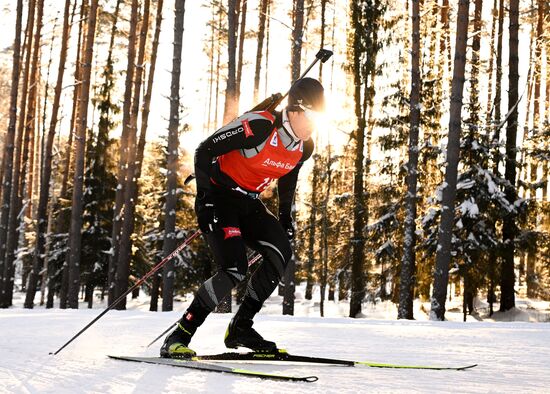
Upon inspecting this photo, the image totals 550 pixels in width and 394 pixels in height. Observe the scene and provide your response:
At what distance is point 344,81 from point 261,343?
20891 mm

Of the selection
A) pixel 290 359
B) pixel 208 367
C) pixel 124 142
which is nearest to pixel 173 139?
pixel 124 142

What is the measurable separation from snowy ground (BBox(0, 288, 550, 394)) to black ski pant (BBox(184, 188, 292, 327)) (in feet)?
1.73

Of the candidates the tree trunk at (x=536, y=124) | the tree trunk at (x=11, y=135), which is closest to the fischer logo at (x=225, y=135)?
the tree trunk at (x=536, y=124)

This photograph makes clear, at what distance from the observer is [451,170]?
1345cm

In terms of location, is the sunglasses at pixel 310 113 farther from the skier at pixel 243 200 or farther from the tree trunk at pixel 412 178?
the tree trunk at pixel 412 178

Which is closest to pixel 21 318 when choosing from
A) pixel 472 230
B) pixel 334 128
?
pixel 472 230

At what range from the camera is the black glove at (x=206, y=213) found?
413cm

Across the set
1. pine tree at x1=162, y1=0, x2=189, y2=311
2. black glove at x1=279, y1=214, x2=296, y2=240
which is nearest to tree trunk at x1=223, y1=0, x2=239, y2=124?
pine tree at x1=162, y1=0, x2=189, y2=311

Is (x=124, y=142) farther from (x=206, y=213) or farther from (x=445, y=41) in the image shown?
(x=206, y=213)

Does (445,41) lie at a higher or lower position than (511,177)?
higher

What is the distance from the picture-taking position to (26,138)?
88.2 feet

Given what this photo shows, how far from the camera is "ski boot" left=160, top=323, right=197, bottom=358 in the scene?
4.00 metres

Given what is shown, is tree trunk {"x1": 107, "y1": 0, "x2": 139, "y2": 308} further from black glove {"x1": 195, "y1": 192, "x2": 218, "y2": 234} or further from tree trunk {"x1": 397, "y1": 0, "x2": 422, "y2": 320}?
black glove {"x1": 195, "y1": 192, "x2": 218, "y2": 234}

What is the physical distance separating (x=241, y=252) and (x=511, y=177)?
1732 centimetres
